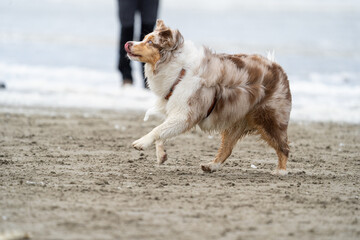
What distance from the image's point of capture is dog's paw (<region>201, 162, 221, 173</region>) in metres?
6.17

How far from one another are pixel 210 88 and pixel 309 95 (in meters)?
7.11

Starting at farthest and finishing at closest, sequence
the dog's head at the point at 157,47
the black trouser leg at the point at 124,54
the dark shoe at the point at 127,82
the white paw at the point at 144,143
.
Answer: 1. the dark shoe at the point at 127,82
2. the black trouser leg at the point at 124,54
3. the dog's head at the point at 157,47
4. the white paw at the point at 144,143

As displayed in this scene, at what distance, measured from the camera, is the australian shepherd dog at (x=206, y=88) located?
18.7 ft

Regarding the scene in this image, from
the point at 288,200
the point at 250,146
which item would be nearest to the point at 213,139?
the point at 250,146

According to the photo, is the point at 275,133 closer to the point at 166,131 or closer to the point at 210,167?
the point at 210,167

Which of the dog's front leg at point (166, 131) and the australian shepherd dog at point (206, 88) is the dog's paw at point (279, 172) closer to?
the australian shepherd dog at point (206, 88)

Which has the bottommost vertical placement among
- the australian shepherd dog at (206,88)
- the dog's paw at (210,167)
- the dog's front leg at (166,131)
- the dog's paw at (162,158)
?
the dog's paw at (210,167)

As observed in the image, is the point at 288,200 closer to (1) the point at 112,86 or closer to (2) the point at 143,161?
(2) the point at 143,161

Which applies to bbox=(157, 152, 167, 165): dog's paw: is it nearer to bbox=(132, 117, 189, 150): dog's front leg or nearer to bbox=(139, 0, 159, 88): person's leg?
bbox=(132, 117, 189, 150): dog's front leg

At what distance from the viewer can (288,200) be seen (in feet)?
16.3

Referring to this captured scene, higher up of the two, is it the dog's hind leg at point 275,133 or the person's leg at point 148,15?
the person's leg at point 148,15

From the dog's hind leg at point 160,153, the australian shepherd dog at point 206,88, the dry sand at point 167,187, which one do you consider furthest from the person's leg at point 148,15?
the dog's hind leg at point 160,153

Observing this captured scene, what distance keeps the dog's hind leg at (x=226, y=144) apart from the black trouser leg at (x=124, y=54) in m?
5.17

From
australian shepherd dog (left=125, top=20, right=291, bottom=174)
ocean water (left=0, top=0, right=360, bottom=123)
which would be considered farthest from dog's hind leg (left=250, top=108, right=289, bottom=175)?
ocean water (left=0, top=0, right=360, bottom=123)
